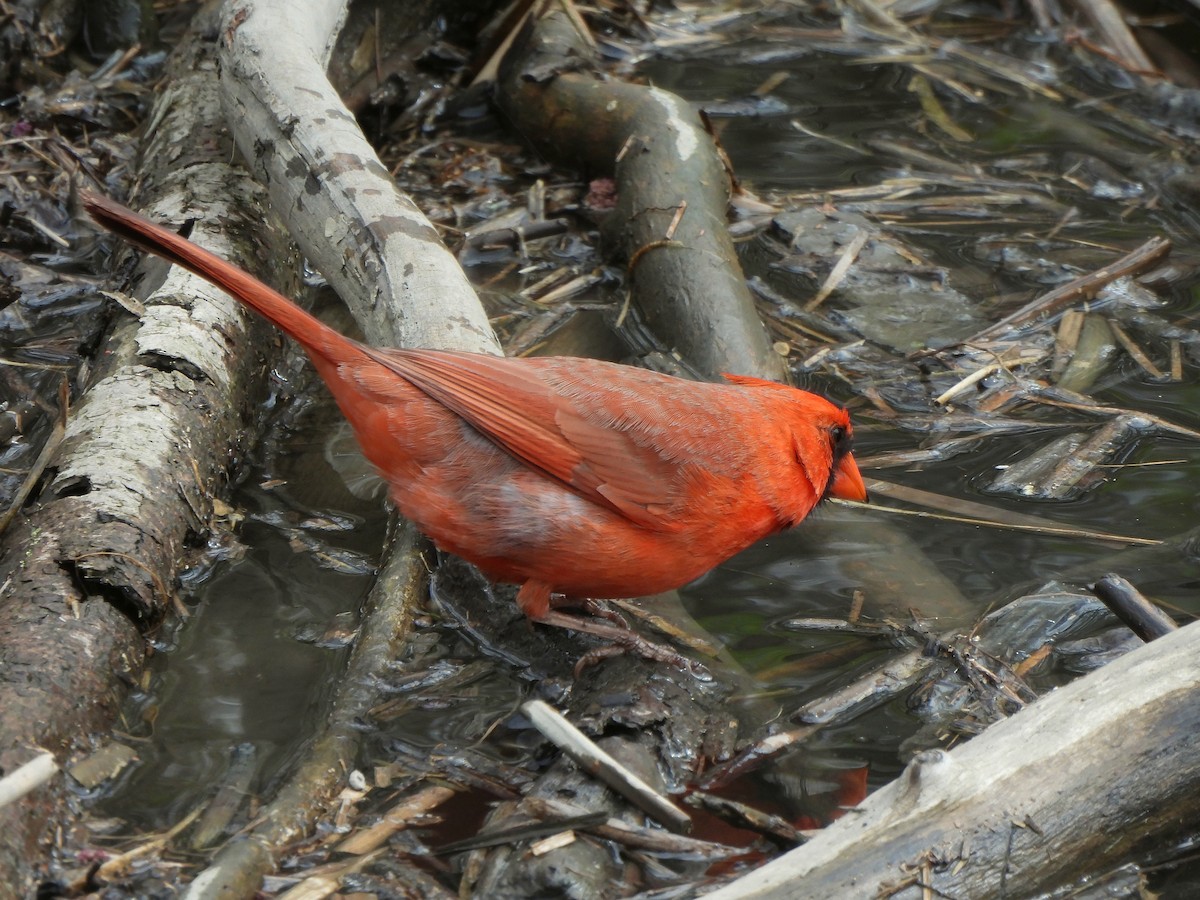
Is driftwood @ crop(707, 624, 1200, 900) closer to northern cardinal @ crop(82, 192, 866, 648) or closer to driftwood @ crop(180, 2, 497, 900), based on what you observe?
northern cardinal @ crop(82, 192, 866, 648)

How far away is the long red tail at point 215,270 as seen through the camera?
12.1 ft

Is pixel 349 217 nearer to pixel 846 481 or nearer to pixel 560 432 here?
pixel 560 432

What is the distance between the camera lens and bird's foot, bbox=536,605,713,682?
12.5 ft

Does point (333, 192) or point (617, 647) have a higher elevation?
point (333, 192)

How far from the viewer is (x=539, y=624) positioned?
13.2 ft

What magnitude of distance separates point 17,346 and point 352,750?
8.98 ft

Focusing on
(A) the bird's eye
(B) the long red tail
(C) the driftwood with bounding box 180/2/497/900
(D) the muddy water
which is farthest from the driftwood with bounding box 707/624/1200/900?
(B) the long red tail

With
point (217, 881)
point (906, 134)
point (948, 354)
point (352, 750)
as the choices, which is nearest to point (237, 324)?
point (352, 750)

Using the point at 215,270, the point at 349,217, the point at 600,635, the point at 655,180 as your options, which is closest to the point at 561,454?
the point at 600,635

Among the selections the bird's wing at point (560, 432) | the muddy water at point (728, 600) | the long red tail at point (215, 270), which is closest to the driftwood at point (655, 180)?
the muddy water at point (728, 600)

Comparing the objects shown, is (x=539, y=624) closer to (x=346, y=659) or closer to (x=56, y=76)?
(x=346, y=659)

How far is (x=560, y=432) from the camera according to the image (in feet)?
12.7

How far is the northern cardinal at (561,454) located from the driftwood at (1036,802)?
1.14m

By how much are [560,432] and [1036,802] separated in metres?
1.67
